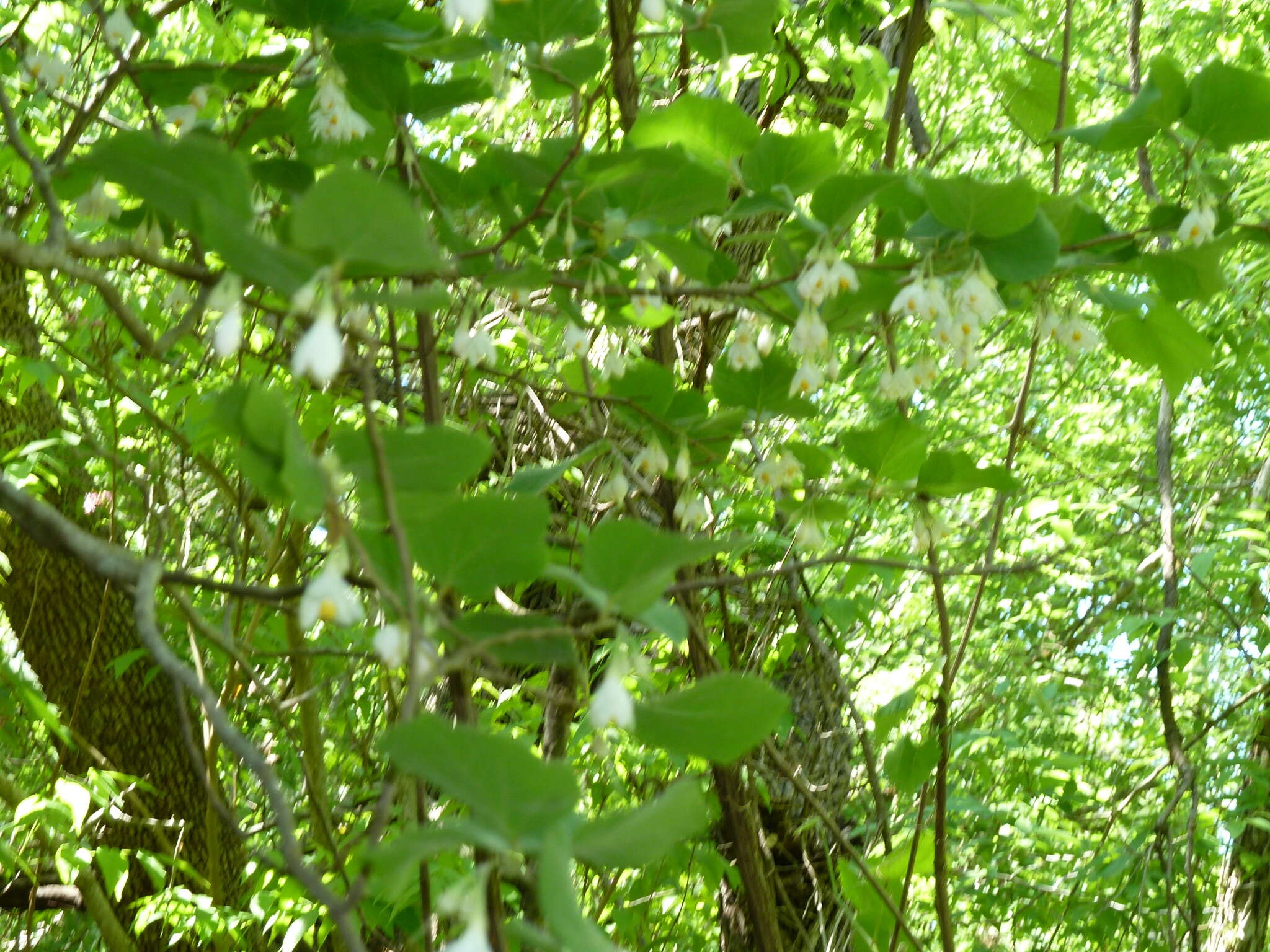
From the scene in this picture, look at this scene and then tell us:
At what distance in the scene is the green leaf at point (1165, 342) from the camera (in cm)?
124

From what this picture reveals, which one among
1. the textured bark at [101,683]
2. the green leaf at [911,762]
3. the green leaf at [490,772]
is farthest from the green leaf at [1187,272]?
the textured bark at [101,683]

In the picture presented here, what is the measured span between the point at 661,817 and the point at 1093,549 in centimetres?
374

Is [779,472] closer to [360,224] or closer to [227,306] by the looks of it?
[227,306]

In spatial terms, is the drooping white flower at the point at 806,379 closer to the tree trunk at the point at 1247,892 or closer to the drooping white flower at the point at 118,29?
the drooping white flower at the point at 118,29

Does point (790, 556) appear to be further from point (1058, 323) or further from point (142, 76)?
point (142, 76)

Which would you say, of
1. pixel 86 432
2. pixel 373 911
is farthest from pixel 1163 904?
pixel 86 432

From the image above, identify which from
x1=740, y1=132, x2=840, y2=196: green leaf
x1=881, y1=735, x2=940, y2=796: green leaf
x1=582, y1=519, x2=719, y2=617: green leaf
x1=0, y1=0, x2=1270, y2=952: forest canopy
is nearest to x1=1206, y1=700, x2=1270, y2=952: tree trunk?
x1=0, y1=0, x2=1270, y2=952: forest canopy

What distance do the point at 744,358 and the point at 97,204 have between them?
0.70 metres

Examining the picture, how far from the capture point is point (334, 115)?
1.05 m

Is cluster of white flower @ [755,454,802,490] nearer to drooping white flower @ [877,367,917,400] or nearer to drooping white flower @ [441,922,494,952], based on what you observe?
drooping white flower @ [877,367,917,400]

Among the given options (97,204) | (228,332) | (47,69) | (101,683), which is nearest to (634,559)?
(228,332)

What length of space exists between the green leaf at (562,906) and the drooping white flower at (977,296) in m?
0.74

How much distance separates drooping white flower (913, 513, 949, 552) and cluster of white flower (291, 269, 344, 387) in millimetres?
895

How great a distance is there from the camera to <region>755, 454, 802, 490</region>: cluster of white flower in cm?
139
